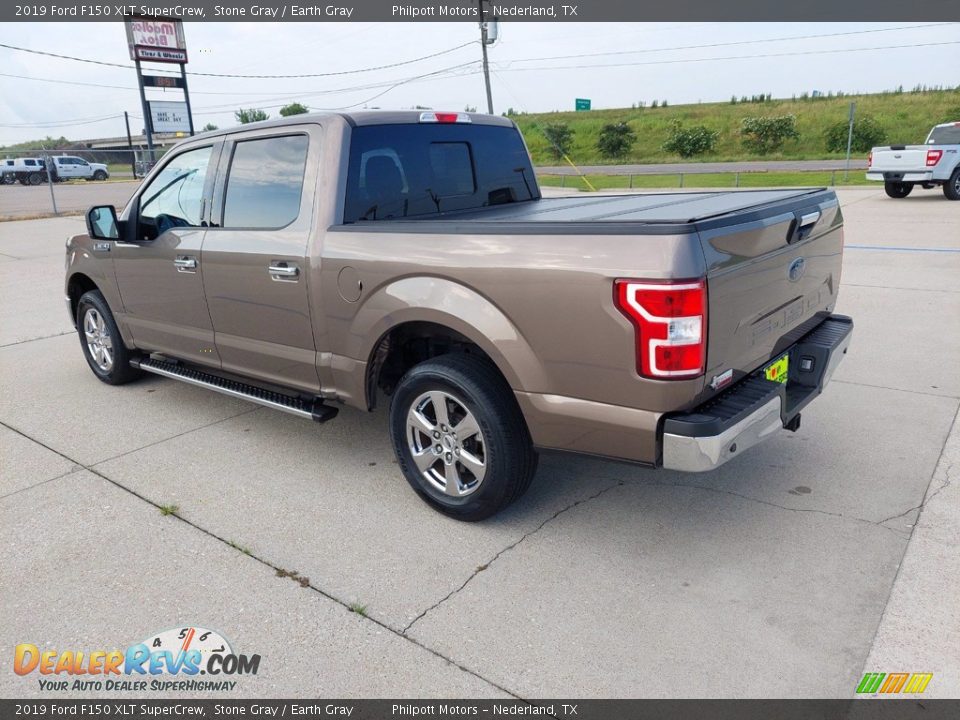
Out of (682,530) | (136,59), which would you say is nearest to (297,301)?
(682,530)

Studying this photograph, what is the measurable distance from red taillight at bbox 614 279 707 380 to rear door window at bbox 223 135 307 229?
1.98 metres

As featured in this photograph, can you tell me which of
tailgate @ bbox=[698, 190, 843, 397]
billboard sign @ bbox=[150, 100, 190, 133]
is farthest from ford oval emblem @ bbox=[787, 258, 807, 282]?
billboard sign @ bbox=[150, 100, 190, 133]

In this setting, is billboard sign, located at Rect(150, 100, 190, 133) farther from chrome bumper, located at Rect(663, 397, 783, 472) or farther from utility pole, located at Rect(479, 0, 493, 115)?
chrome bumper, located at Rect(663, 397, 783, 472)

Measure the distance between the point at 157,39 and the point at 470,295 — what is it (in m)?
36.1

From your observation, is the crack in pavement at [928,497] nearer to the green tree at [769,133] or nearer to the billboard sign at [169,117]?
the billboard sign at [169,117]

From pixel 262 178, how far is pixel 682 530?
2.84 meters

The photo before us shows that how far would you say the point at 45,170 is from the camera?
147 feet

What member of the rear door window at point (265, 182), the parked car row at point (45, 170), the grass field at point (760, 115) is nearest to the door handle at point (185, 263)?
the rear door window at point (265, 182)

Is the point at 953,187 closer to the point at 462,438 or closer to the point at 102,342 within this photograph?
the point at 462,438

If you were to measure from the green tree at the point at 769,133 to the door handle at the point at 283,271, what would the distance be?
47973 mm

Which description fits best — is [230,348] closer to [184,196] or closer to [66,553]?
[184,196]

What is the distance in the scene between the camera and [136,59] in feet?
104

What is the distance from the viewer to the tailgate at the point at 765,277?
9.04 ft
